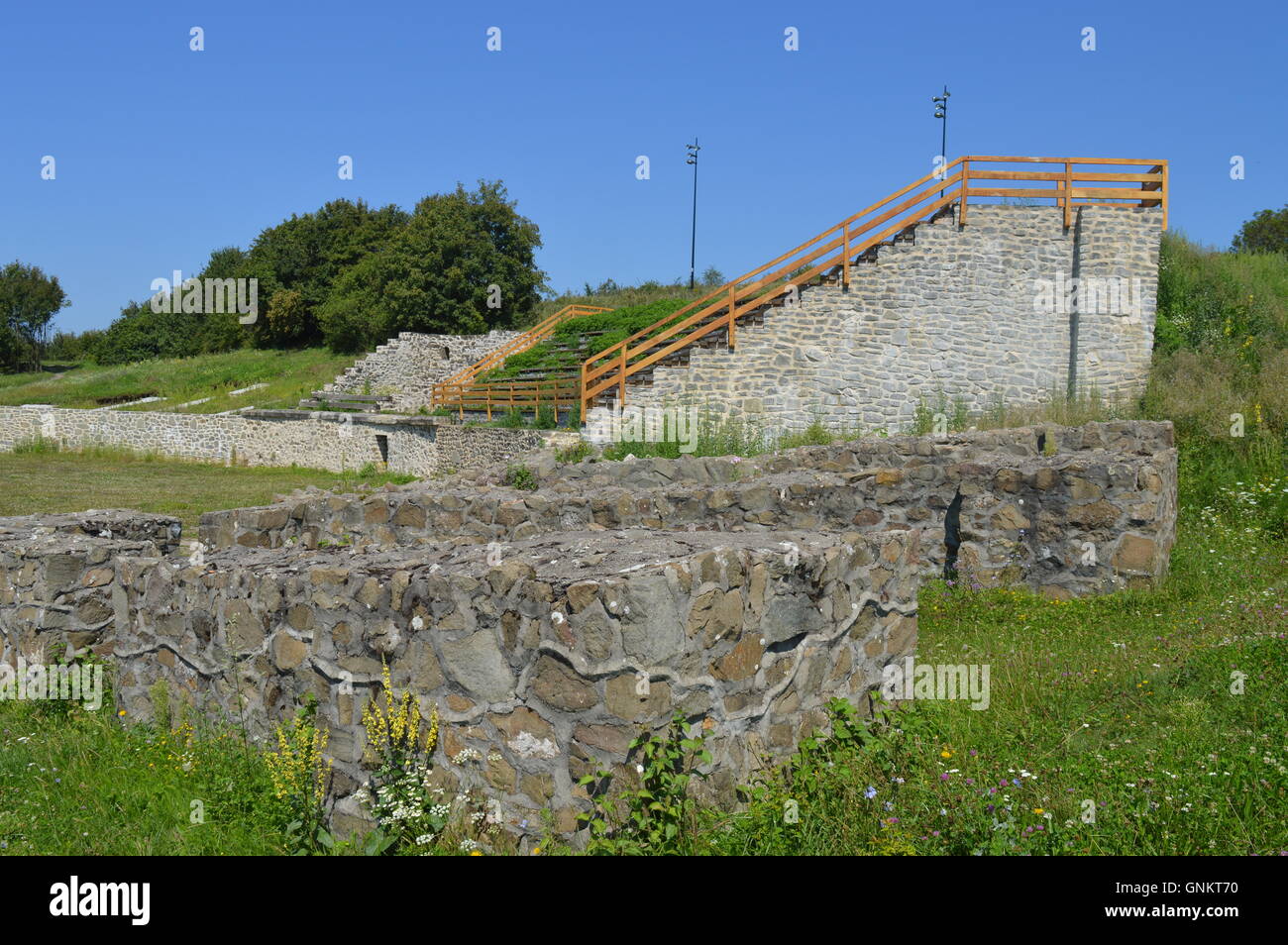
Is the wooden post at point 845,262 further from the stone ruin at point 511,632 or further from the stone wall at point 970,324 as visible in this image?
the stone ruin at point 511,632

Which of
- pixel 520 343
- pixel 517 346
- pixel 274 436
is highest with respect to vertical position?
pixel 520 343

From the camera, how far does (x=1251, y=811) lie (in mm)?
4059

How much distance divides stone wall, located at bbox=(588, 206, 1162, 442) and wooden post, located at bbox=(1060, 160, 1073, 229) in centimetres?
16

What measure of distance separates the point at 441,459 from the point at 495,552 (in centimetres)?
2032

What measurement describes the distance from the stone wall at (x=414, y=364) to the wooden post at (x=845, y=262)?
1844 cm

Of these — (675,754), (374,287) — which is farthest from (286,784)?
(374,287)

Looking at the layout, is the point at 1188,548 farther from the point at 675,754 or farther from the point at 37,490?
the point at 37,490

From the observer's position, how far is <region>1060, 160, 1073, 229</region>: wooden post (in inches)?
778

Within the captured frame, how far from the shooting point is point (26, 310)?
58281 mm

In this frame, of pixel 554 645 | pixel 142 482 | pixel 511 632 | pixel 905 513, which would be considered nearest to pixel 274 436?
pixel 142 482

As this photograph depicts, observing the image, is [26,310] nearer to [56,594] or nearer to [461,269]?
[461,269]

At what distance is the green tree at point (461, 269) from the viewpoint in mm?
38281

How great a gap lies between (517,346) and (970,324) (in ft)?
56.1

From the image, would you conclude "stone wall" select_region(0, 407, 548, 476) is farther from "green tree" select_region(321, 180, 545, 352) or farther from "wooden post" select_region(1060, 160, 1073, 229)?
"wooden post" select_region(1060, 160, 1073, 229)
